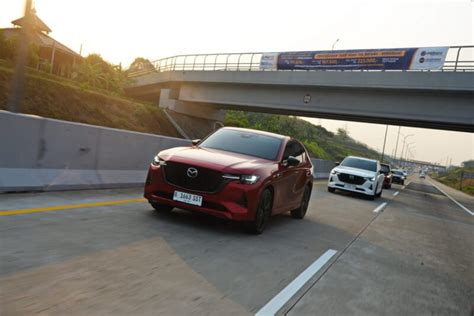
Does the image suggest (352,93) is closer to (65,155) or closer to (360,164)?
(360,164)

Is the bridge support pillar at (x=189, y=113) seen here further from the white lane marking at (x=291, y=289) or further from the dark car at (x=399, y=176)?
the white lane marking at (x=291, y=289)

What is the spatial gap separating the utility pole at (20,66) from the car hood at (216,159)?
3430 mm

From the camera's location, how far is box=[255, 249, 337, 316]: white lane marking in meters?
3.93

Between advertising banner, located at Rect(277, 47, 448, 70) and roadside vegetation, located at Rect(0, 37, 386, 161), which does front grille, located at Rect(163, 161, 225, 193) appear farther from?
advertising banner, located at Rect(277, 47, 448, 70)

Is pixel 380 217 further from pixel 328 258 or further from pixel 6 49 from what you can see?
pixel 6 49

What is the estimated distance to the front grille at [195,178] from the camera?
6555 millimetres

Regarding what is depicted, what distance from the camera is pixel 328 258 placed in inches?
249

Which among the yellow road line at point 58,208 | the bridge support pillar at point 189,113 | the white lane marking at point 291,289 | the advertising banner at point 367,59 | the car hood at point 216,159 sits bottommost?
the white lane marking at point 291,289

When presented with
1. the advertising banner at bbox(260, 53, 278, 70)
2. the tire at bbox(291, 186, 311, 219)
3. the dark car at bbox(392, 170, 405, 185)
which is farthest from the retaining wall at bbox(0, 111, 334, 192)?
the dark car at bbox(392, 170, 405, 185)

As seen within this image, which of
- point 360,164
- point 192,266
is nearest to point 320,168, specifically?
point 360,164

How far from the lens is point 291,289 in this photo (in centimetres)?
460

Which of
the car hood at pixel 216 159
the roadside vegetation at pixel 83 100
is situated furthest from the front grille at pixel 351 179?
the roadside vegetation at pixel 83 100

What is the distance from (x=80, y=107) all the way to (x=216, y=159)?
27.1 m

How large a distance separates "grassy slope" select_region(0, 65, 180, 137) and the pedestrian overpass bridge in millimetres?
4063
